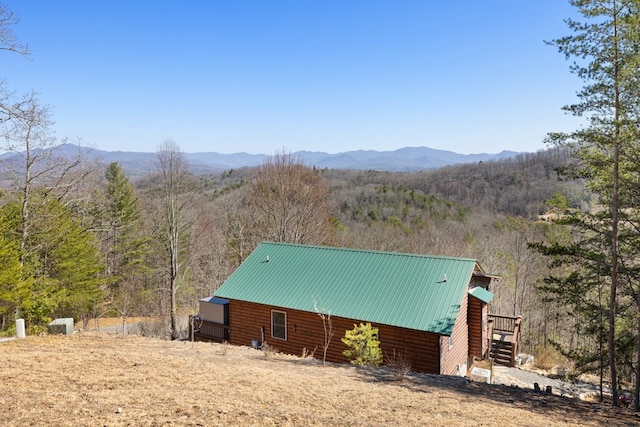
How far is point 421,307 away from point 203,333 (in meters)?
9.39

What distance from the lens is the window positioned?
15.2 metres

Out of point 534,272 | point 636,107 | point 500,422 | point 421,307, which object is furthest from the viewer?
point 534,272

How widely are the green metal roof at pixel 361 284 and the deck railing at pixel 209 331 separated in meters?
1.50

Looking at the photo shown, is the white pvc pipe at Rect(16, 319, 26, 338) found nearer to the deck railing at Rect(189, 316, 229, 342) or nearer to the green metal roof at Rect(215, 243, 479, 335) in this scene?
the deck railing at Rect(189, 316, 229, 342)

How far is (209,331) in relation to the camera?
17.1 metres

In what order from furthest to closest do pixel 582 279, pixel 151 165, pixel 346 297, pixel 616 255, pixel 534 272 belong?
pixel 534 272, pixel 151 165, pixel 346 297, pixel 582 279, pixel 616 255

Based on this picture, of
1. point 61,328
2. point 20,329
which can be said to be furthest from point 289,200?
point 20,329

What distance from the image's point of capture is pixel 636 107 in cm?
962

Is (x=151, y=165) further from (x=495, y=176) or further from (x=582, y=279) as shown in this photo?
(x=495, y=176)

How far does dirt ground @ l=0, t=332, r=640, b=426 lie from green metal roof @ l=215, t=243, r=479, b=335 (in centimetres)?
264

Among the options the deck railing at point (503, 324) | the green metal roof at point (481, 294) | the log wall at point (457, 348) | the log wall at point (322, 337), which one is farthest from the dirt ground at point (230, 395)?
the deck railing at point (503, 324)

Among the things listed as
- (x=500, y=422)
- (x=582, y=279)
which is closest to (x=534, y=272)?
(x=582, y=279)

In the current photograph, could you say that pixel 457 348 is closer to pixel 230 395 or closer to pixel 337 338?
pixel 337 338

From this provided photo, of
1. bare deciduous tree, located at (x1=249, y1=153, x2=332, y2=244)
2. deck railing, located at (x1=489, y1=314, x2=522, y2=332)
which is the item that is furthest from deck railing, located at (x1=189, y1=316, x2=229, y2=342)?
deck railing, located at (x1=489, y1=314, x2=522, y2=332)
